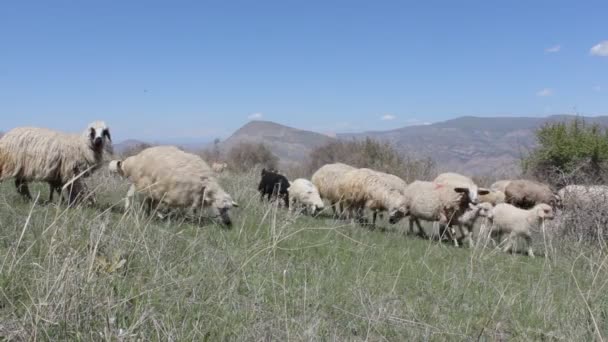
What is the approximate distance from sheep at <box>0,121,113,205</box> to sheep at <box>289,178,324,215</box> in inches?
231

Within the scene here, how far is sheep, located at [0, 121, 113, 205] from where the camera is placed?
8828mm

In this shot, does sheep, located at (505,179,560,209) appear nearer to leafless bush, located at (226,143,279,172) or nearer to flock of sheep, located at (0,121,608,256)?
flock of sheep, located at (0,121,608,256)

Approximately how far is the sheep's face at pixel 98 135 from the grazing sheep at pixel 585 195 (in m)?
9.25

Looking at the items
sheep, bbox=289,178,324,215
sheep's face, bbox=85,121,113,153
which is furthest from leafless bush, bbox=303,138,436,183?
sheep's face, bbox=85,121,113,153

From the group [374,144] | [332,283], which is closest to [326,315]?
[332,283]

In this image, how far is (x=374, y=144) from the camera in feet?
104

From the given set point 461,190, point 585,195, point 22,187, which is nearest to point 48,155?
point 22,187

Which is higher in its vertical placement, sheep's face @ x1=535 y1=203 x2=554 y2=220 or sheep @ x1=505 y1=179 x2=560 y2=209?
sheep's face @ x1=535 y1=203 x2=554 y2=220

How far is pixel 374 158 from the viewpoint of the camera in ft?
102

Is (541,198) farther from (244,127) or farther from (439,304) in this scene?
(244,127)

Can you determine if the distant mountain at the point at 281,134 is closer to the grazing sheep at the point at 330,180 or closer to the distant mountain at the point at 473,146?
the distant mountain at the point at 473,146

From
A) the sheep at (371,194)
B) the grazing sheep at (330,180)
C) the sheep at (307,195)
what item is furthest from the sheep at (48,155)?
the grazing sheep at (330,180)

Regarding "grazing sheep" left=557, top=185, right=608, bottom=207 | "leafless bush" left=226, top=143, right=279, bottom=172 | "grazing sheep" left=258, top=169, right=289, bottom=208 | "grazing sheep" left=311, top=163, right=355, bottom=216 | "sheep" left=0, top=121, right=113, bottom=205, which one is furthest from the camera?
"leafless bush" left=226, top=143, right=279, bottom=172

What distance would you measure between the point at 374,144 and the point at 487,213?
19.1 m
